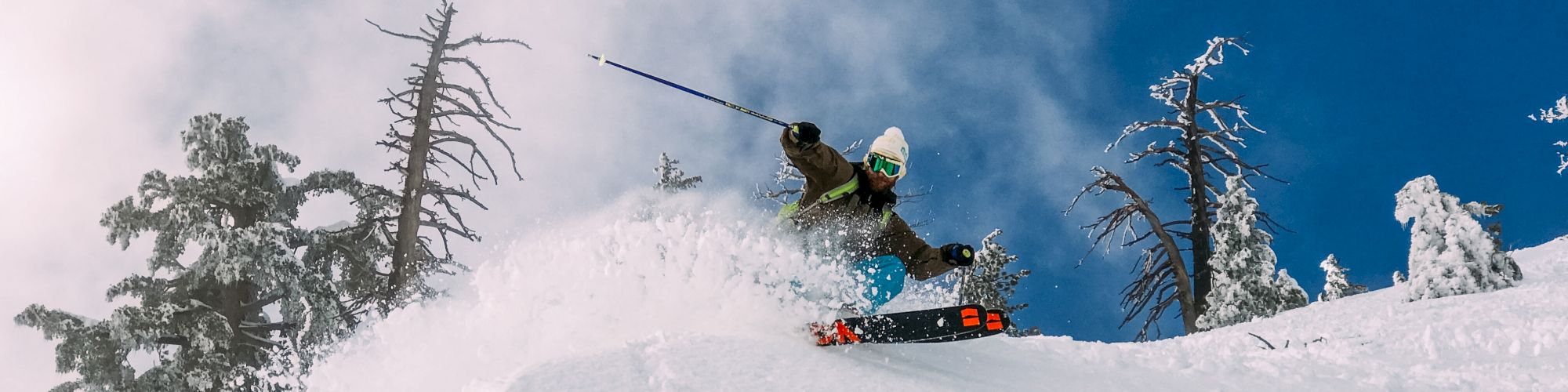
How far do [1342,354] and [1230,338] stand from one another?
1354mm

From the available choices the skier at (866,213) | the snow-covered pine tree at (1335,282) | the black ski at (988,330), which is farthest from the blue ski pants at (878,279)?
the snow-covered pine tree at (1335,282)

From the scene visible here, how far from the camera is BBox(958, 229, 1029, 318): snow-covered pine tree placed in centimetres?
2498

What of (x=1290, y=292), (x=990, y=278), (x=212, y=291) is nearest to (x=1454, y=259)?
(x=1290, y=292)

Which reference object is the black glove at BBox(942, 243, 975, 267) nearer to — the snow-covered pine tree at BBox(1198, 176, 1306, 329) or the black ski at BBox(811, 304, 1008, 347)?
the black ski at BBox(811, 304, 1008, 347)

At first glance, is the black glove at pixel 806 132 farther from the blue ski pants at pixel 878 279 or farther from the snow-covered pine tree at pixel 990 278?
the snow-covered pine tree at pixel 990 278

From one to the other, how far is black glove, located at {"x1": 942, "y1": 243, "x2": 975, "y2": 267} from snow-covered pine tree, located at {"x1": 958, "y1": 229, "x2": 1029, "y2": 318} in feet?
61.6

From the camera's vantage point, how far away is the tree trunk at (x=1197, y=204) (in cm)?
1978

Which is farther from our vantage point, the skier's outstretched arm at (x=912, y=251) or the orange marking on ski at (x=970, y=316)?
the skier's outstretched arm at (x=912, y=251)

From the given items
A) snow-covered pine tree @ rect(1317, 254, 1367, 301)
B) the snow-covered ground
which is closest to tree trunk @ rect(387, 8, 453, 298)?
Result: the snow-covered ground

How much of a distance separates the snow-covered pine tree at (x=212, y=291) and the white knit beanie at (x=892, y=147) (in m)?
12.0

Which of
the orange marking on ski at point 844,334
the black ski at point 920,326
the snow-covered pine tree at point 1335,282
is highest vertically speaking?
the snow-covered pine tree at point 1335,282

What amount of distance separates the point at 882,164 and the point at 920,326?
1379 millimetres

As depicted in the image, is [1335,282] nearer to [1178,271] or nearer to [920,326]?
[1178,271]

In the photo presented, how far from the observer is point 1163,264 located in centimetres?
2073
